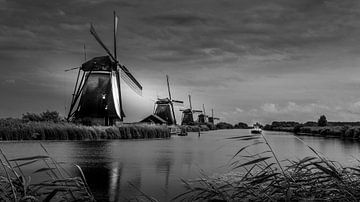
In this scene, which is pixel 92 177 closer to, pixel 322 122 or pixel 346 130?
pixel 346 130

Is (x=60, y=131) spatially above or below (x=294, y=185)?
above

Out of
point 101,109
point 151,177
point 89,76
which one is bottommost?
point 151,177

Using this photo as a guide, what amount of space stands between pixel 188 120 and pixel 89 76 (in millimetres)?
45365

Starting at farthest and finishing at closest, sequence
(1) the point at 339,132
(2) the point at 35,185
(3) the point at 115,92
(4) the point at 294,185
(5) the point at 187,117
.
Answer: (5) the point at 187,117 < (1) the point at 339,132 < (3) the point at 115,92 < (4) the point at 294,185 < (2) the point at 35,185

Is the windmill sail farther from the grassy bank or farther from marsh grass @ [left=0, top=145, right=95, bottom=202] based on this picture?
marsh grass @ [left=0, top=145, right=95, bottom=202]

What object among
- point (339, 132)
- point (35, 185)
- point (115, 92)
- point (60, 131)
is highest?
point (115, 92)

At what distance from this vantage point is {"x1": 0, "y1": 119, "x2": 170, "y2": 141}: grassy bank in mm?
25625

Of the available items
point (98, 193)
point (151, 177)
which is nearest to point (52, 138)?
point (151, 177)

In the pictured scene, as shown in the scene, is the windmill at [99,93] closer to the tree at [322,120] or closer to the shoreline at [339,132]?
the shoreline at [339,132]

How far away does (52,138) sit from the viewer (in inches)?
1081

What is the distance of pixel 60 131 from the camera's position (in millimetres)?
27562

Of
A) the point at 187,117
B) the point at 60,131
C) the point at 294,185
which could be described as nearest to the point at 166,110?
the point at 187,117

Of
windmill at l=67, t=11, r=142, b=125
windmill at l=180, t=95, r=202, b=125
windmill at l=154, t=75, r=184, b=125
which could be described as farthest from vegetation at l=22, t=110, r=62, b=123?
windmill at l=180, t=95, r=202, b=125

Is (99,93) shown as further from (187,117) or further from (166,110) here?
(187,117)
